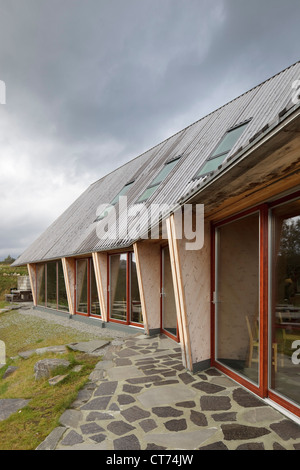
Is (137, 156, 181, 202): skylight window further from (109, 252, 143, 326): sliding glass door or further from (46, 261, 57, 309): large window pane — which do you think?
(46, 261, 57, 309): large window pane

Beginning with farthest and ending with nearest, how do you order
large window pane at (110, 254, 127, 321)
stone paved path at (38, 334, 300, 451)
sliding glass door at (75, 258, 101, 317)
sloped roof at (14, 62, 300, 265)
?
sliding glass door at (75, 258, 101, 317)
large window pane at (110, 254, 127, 321)
sloped roof at (14, 62, 300, 265)
stone paved path at (38, 334, 300, 451)

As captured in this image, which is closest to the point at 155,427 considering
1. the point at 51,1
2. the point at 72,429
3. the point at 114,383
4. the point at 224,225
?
the point at 72,429

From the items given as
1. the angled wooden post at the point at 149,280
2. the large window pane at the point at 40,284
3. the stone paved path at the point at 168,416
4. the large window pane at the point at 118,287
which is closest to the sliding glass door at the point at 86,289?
the large window pane at the point at 118,287

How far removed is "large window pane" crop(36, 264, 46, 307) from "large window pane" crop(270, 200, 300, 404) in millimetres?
16280

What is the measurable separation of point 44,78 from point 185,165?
505 centimetres

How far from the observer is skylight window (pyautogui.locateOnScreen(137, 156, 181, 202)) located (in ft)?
36.1

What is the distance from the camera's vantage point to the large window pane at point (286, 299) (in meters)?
3.59

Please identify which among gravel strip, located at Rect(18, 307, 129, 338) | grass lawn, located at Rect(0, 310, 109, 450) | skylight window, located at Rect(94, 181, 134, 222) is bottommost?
gravel strip, located at Rect(18, 307, 129, 338)

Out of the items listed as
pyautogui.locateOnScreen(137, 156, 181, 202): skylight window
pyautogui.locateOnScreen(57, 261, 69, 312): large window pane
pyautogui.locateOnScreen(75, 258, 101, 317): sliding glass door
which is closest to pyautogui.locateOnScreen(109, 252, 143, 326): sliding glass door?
pyautogui.locateOnScreen(75, 258, 101, 317): sliding glass door

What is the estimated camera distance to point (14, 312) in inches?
702

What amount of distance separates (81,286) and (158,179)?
5.96 m

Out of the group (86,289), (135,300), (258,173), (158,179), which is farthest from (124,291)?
(258,173)

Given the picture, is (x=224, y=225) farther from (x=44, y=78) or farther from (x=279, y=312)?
(x=44, y=78)

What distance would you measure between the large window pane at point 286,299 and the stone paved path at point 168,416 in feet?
1.31
